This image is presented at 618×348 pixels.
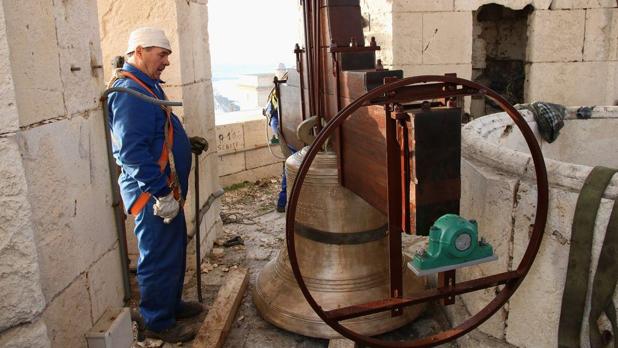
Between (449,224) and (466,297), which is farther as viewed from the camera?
(466,297)

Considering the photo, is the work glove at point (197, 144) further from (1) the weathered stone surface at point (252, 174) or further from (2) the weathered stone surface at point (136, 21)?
(1) the weathered stone surface at point (252, 174)

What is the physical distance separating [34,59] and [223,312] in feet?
6.59

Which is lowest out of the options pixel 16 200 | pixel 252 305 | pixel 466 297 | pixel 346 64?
pixel 252 305

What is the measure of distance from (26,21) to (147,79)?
148 cm

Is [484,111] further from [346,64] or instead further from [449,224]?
[449,224]

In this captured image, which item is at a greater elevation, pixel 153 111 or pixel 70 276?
pixel 153 111

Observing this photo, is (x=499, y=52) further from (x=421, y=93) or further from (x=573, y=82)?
(x=421, y=93)

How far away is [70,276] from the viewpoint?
2.20 meters

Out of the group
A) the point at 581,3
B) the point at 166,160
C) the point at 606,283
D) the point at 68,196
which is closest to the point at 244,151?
the point at 166,160

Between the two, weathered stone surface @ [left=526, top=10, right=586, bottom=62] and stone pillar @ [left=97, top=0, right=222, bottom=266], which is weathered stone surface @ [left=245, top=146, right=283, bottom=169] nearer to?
stone pillar @ [left=97, top=0, right=222, bottom=266]

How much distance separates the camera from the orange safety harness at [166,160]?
329cm

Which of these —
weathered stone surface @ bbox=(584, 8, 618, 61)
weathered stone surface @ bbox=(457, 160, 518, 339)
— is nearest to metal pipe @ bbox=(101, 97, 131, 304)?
weathered stone surface @ bbox=(457, 160, 518, 339)

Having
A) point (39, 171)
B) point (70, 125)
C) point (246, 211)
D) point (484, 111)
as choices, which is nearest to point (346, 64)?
point (70, 125)

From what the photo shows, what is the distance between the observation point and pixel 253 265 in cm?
465
